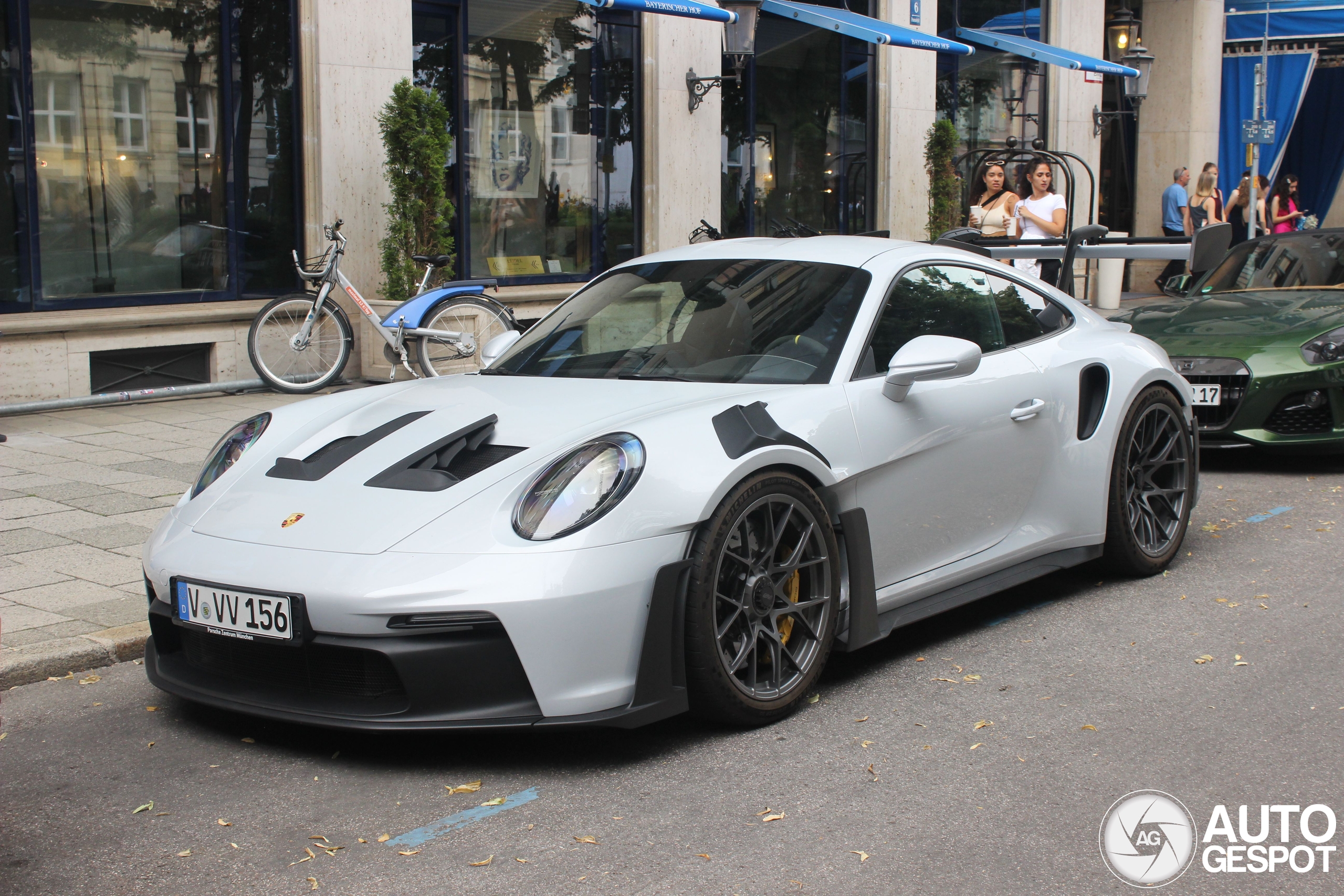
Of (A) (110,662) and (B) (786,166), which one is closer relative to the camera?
(A) (110,662)

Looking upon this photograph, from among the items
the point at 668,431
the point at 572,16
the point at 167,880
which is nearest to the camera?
the point at 167,880

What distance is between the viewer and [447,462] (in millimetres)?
3986

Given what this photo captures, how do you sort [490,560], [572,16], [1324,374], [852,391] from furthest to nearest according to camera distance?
[572,16] → [1324,374] → [852,391] → [490,560]

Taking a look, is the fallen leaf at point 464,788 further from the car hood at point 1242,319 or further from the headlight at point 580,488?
the car hood at point 1242,319

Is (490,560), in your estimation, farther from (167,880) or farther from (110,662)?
(110,662)

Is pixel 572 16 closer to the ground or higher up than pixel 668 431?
higher up

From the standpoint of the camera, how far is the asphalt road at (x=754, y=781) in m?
3.10

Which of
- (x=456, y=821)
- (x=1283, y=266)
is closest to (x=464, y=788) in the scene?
(x=456, y=821)

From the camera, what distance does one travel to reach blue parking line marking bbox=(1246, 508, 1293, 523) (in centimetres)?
695

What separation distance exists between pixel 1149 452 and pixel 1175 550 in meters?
0.47

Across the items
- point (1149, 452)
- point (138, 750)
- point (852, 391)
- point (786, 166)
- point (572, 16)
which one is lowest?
point (138, 750)

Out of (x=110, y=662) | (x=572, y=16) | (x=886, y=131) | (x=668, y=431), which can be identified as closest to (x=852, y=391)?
(x=668, y=431)

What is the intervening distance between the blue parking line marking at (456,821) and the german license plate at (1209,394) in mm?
5841

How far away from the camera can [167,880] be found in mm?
3070
